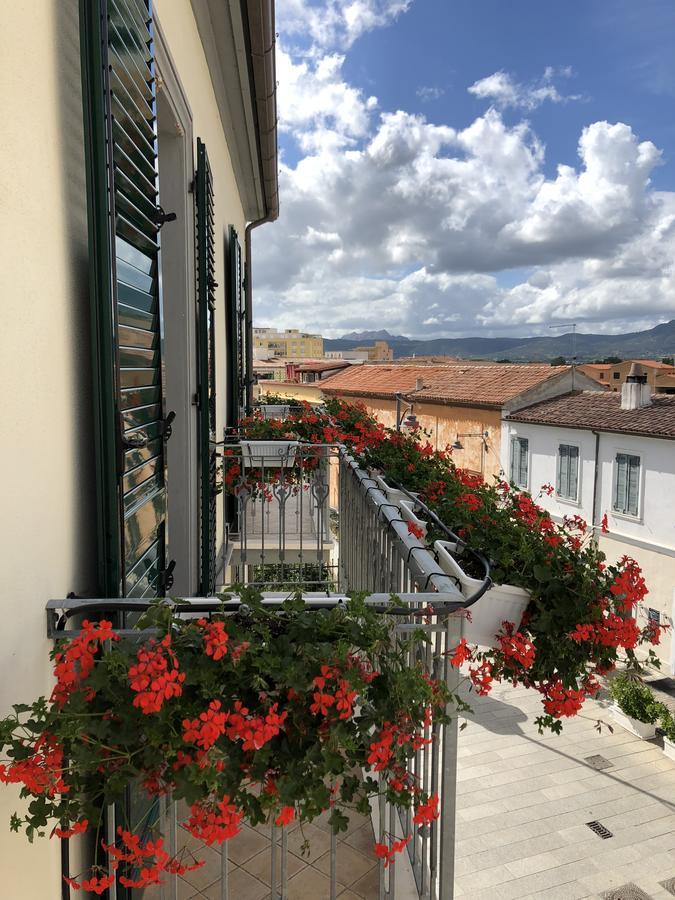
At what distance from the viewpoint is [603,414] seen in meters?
19.1

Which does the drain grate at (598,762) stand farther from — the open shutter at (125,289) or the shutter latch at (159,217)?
the shutter latch at (159,217)

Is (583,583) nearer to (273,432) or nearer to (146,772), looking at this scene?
(146,772)

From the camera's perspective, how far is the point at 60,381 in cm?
157

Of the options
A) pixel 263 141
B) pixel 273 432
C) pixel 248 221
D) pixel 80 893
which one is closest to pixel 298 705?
pixel 80 893

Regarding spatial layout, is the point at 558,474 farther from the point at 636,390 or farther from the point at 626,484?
the point at 636,390

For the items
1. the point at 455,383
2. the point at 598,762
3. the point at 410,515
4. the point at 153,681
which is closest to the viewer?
the point at 153,681

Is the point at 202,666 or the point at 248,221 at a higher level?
the point at 248,221

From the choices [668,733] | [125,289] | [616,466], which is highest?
[125,289]

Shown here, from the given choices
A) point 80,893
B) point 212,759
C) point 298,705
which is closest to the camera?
point 212,759

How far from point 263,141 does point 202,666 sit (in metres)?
6.85

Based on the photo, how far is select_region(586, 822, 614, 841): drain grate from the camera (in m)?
9.84

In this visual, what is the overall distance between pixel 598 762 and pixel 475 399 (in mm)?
13670

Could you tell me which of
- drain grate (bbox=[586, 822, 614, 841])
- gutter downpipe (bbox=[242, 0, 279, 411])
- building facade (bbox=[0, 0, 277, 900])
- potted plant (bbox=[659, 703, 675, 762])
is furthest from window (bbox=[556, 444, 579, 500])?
building facade (bbox=[0, 0, 277, 900])

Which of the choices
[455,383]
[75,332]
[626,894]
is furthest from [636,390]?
[75,332]
